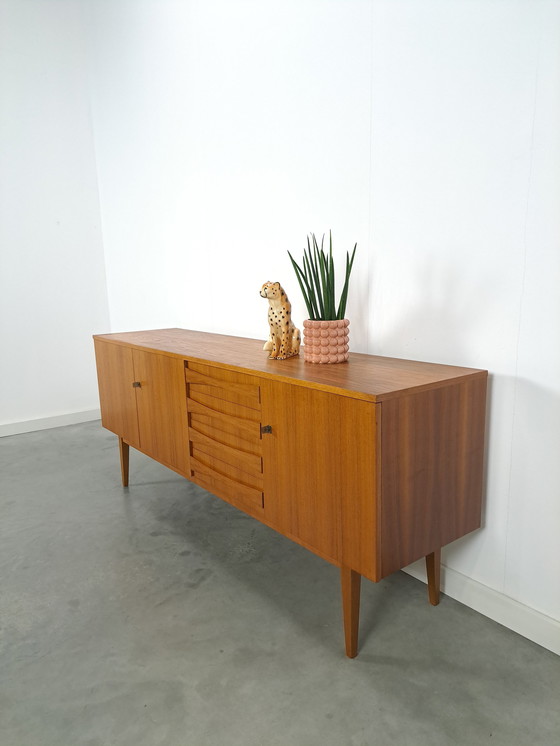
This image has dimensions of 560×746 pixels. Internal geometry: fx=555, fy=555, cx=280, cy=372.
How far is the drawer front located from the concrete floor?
347mm

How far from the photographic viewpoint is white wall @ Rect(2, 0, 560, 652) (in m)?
1.44

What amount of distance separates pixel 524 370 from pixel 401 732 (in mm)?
942

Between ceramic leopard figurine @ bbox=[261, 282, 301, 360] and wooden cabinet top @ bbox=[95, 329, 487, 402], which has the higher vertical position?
ceramic leopard figurine @ bbox=[261, 282, 301, 360]

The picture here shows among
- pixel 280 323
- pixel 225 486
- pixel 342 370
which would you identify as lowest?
pixel 225 486

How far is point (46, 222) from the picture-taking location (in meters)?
A: 3.96

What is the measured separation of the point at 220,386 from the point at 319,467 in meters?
0.50

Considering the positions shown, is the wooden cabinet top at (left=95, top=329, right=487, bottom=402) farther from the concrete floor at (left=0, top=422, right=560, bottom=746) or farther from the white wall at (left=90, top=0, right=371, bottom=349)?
the concrete floor at (left=0, top=422, right=560, bottom=746)

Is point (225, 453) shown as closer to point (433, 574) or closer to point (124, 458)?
point (433, 574)

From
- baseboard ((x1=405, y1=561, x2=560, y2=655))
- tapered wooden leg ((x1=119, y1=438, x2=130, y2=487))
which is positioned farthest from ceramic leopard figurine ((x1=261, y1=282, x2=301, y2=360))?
tapered wooden leg ((x1=119, y1=438, x2=130, y2=487))

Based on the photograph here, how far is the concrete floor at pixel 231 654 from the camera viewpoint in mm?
1302

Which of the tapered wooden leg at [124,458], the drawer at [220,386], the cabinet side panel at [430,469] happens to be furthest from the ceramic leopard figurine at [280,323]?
the tapered wooden leg at [124,458]

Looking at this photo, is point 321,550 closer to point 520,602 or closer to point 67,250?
point 520,602

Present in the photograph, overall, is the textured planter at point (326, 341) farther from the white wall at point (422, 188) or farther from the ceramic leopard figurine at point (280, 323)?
the white wall at point (422, 188)

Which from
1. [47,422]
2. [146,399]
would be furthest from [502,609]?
[47,422]
